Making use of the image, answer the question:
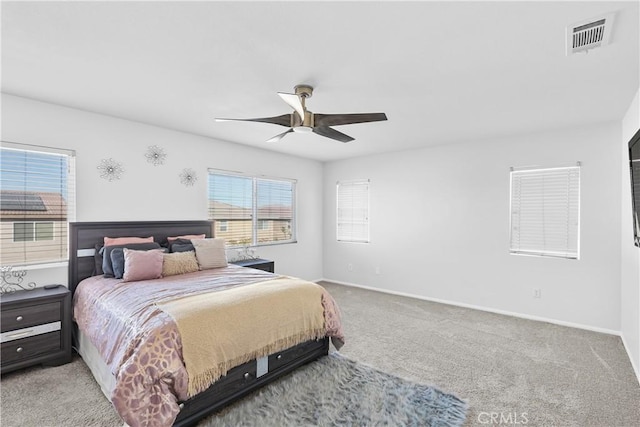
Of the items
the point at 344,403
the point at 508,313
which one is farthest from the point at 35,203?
the point at 508,313

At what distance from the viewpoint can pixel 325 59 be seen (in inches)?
88.7

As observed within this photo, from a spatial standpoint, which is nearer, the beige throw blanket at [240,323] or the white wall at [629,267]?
the beige throw blanket at [240,323]

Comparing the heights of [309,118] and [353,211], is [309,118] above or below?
above

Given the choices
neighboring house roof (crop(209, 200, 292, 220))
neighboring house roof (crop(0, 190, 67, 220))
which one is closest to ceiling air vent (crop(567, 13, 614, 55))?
neighboring house roof (crop(209, 200, 292, 220))

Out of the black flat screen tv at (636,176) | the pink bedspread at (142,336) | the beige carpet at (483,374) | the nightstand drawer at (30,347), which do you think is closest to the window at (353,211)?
the beige carpet at (483,374)

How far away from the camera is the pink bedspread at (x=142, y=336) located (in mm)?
1801

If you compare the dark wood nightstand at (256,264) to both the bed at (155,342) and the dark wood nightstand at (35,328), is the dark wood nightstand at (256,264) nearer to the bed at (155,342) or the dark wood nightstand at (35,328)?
the bed at (155,342)

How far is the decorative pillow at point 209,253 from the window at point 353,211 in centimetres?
282

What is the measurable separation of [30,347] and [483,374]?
12.9ft

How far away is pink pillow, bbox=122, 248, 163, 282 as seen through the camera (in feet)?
10.0

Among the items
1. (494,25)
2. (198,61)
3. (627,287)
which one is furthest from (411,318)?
(198,61)

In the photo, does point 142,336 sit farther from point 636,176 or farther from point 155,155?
point 636,176

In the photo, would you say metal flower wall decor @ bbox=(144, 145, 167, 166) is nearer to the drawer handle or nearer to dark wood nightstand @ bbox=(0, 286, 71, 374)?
dark wood nightstand @ bbox=(0, 286, 71, 374)

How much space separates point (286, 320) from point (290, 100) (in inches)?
69.1
